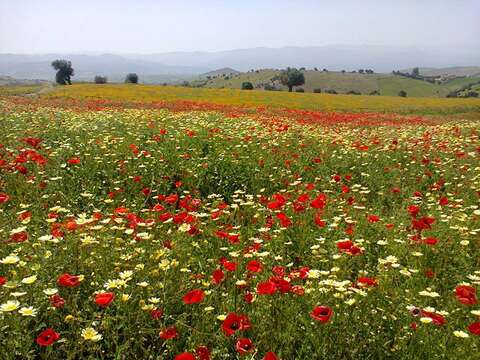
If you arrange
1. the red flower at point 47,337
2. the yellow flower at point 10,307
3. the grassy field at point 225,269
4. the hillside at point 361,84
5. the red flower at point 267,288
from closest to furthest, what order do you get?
the red flower at point 47,337
the yellow flower at point 10,307
the red flower at point 267,288
the grassy field at point 225,269
the hillside at point 361,84

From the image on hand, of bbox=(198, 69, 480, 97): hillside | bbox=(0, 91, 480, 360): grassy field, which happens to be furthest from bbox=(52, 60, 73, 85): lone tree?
bbox=(0, 91, 480, 360): grassy field

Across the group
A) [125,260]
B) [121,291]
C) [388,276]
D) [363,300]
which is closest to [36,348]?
[121,291]

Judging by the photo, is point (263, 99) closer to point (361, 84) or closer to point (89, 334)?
point (89, 334)

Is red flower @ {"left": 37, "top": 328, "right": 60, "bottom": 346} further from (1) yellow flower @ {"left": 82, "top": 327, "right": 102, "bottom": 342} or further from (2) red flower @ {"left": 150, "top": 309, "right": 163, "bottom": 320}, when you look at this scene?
(2) red flower @ {"left": 150, "top": 309, "right": 163, "bottom": 320}

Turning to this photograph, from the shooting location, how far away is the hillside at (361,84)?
143750 millimetres

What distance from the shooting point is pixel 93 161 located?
25.4 ft

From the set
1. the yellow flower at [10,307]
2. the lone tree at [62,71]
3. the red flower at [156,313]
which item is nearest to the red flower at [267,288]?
the red flower at [156,313]

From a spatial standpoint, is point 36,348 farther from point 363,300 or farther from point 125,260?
point 363,300

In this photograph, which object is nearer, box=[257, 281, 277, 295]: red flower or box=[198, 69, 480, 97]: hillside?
box=[257, 281, 277, 295]: red flower

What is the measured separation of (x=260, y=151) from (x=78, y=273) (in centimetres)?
650

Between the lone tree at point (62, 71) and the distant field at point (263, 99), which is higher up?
the lone tree at point (62, 71)

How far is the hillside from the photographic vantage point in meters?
144

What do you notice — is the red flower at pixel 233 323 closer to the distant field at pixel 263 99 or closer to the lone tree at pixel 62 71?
the distant field at pixel 263 99

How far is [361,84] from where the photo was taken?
15712 cm
